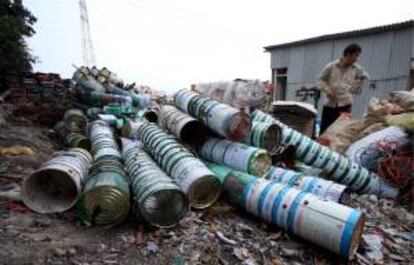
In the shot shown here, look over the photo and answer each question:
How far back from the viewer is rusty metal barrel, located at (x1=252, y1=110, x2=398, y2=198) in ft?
12.2

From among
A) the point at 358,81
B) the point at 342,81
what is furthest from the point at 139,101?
the point at 358,81

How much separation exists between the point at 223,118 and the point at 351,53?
2.33 meters

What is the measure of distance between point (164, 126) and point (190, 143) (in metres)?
0.39

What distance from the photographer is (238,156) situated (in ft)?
10.8

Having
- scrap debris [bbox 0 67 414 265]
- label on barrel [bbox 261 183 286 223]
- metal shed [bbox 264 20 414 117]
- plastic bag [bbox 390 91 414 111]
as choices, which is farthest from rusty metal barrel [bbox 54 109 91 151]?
metal shed [bbox 264 20 414 117]

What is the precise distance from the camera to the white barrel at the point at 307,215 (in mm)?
2355

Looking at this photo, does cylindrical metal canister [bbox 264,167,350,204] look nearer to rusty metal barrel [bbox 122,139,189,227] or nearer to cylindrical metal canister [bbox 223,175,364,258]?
cylindrical metal canister [bbox 223,175,364,258]

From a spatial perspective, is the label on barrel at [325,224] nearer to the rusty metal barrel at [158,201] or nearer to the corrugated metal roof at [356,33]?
the rusty metal barrel at [158,201]

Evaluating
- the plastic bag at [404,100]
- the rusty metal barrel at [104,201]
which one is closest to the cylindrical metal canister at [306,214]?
the rusty metal barrel at [104,201]

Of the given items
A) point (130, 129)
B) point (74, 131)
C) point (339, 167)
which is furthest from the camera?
point (74, 131)

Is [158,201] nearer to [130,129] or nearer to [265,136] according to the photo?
[265,136]

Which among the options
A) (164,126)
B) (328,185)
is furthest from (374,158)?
(164,126)

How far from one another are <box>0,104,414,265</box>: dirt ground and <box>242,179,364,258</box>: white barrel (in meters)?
0.12

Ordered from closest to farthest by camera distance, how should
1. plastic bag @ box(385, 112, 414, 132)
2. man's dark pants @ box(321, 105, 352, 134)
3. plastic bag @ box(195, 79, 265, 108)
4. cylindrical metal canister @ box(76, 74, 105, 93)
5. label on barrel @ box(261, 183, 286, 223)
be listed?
label on barrel @ box(261, 183, 286, 223) → plastic bag @ box(195, 79, 265, 108) → plastic bag @ box(385, 112, 414, 132) → man's dark pants @ box(321, 105, 352, 134) → cylindrical metal canister @ box(76, 74, 105, 93)
